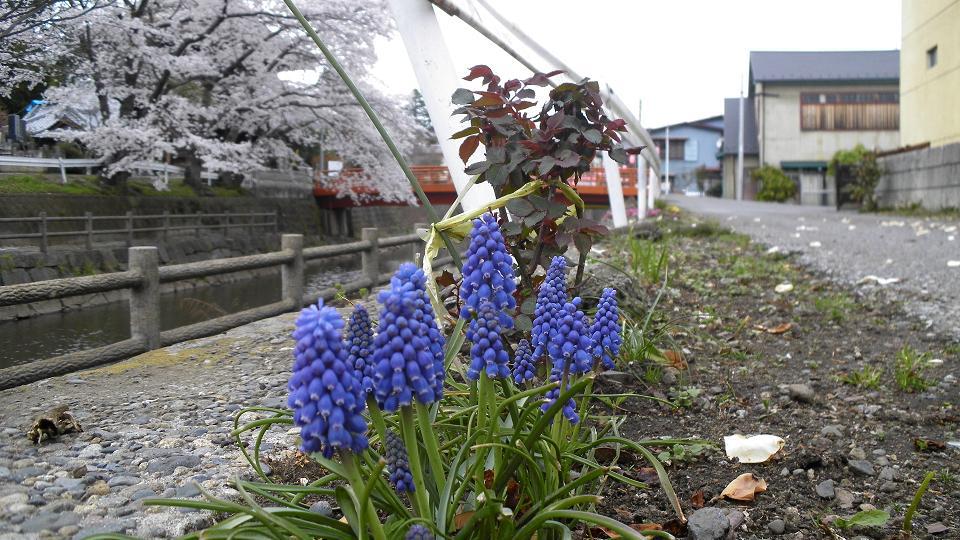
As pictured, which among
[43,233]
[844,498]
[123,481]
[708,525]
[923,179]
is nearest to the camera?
[708,525]

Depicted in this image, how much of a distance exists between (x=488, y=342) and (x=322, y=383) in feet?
1.20

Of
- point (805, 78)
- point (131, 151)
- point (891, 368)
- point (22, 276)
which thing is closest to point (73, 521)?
point (22, 276)

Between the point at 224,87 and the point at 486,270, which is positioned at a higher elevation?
the point at 224,87

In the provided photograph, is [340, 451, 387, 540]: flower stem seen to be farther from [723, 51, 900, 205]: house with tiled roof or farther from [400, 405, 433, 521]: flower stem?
[723, 51, 900, 205]: house with tiled roof

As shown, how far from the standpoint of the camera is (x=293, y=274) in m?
6.44

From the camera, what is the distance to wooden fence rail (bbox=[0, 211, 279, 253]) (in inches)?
134

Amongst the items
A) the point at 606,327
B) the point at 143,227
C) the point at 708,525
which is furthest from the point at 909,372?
the point at 143,227

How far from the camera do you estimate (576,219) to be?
8.23 ft

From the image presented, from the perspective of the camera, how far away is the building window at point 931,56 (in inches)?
606

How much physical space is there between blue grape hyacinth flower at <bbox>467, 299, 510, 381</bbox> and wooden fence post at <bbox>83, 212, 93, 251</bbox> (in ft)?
10.4

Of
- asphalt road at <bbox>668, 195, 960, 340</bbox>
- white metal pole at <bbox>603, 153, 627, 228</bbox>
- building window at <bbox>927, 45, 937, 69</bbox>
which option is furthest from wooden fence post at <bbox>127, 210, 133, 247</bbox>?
building window at <bbox>927, 45, 937, 69</bbox>

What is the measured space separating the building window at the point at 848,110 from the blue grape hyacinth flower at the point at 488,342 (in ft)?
122

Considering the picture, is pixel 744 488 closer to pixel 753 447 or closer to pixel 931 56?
pixel 753 447

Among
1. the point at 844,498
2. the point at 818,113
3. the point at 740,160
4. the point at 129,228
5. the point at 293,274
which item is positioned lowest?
the point at 844,498
